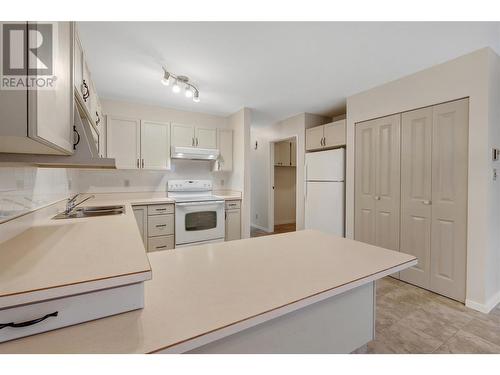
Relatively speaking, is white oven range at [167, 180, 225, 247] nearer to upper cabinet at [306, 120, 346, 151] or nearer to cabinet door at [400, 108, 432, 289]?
upper cabinet at [306, 120, 346, 151]

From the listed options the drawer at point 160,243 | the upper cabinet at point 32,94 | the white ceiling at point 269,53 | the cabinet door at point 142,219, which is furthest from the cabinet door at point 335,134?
the upper cabinet at point 32,94

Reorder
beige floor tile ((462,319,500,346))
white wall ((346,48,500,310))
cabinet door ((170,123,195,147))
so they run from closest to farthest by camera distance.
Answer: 1. beige floor tile ((462,319,500,346))
2. white wall ((346,48,500,310))
3. cabinet door ((170,123,195,147))

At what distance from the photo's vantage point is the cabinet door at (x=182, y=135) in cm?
365

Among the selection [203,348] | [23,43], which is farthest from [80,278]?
[23,43]

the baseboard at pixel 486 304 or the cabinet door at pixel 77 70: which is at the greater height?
the cabinet door at pixel 77 70

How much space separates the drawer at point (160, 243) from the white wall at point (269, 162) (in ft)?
7.34

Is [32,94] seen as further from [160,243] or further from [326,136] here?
[326,136]

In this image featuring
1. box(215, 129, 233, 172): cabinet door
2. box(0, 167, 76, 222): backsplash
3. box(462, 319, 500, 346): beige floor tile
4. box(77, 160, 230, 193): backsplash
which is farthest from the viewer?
box(215, 129, 233, 172): cabinet door

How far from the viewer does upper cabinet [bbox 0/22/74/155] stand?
2.09ft

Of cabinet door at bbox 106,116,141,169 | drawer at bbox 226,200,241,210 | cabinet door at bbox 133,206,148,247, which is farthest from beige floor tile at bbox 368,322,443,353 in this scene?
cabinet door at bbox 106,116,141,169

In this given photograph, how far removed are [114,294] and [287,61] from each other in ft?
7.73

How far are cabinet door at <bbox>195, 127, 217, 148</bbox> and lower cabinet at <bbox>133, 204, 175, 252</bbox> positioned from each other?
1.17 meters

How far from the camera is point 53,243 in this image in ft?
3.46

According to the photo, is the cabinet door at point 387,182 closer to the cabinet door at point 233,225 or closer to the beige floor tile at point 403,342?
the beige floor tile at point 403,342
